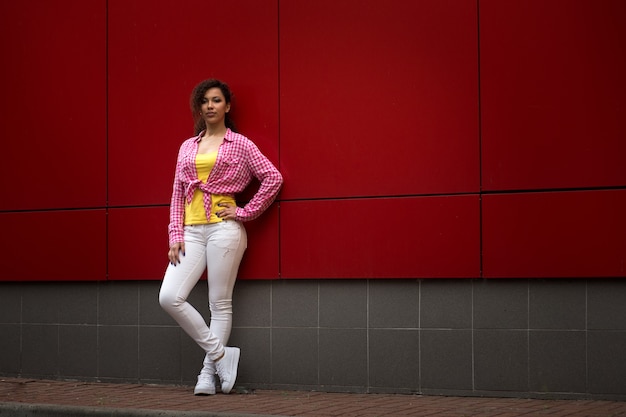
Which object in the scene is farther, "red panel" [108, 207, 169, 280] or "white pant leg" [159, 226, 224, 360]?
"red panel" [108, 207, 169, 280]

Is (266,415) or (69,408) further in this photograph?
(69,408)

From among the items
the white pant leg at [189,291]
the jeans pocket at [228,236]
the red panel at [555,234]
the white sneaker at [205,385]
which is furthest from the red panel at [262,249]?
the red panel at [555,234]

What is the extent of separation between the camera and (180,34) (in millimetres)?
8945

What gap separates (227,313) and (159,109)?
1.94m

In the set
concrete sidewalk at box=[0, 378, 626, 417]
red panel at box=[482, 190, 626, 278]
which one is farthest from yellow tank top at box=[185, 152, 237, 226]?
red panel at box=[482, 190, 626, 278]

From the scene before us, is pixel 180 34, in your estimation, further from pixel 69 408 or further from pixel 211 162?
pixel 69 408

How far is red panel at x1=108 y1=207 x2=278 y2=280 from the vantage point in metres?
8.48

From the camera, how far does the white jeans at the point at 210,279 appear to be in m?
8.07

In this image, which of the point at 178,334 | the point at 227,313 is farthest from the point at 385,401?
the point at 178,334

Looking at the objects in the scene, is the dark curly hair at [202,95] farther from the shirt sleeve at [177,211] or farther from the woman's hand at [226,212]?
the woman's hand at [226,212]

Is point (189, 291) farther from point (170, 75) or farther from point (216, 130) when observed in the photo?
point (170, 75)

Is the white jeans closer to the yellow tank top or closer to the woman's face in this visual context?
the yellow tank top

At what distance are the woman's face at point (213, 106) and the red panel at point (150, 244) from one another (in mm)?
877

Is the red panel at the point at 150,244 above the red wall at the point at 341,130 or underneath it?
underneath
